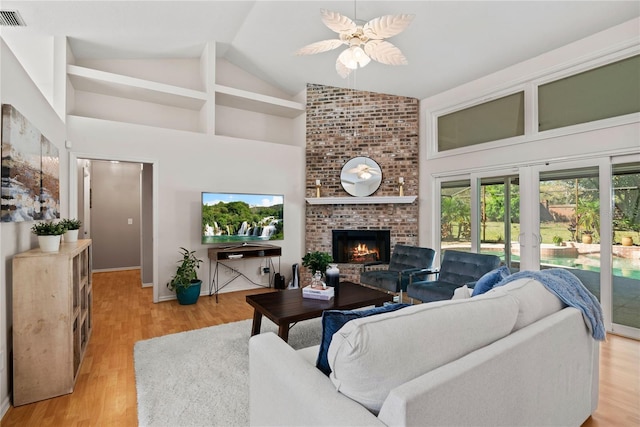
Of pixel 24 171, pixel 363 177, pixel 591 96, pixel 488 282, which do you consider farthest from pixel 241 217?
pixel 591 96

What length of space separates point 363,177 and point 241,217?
206 centimetres

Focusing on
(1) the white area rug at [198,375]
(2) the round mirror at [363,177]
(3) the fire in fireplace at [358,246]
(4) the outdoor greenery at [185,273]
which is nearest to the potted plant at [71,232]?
(1) the white area rug at [198,375]

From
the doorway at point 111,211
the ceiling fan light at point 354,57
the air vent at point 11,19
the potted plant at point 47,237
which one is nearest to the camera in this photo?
the potted plant at point 47,237

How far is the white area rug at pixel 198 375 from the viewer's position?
75.5 inches

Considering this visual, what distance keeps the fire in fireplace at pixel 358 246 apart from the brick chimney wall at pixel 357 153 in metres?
0.11

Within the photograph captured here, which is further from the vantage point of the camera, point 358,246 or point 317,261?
point 358,246

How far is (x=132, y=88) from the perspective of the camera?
4.50m

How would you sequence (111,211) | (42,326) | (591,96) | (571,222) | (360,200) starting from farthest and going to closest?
(111,211), (360,200), (571,222), (591,96), (42,326)

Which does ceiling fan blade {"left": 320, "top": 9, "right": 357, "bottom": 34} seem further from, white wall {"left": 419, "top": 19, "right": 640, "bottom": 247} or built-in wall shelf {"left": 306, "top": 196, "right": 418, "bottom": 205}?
built-in wall shelf {"left": 306, "top": 196, "right": 418, "bottom": 205}

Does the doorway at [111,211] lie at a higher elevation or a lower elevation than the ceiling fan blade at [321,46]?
lower

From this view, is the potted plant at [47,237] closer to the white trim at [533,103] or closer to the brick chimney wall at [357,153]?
the brick chimney wall at [357,153]

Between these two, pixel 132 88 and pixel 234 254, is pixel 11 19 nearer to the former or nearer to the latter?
pixel 132 88

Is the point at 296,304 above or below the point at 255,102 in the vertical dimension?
below

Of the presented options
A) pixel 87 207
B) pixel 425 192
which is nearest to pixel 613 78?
pixel 425 192
